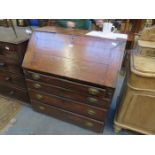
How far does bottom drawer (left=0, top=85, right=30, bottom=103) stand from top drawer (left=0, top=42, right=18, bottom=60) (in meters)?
0.45

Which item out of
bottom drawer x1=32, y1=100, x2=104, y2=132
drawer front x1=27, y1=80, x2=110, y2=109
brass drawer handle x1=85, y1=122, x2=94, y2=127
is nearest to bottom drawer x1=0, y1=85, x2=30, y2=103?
bottom drawer x1=32, y1=100, x2=104, y2=132

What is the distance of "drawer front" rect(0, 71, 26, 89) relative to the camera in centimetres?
160

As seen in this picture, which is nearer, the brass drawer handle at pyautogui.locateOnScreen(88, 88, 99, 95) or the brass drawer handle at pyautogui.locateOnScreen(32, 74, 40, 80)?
the brass drawer handle at pyautogui.locateOnScreen(88, 88, 99, 95)

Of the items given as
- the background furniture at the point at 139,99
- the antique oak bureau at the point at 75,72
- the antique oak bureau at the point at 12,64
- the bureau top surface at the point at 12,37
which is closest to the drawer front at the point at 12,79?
the antique oak bureau at the point at 12,64

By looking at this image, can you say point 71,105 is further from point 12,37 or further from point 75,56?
point 12,37

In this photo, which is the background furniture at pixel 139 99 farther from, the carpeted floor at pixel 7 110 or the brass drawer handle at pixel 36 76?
the carpeted floor at pixel 7 110

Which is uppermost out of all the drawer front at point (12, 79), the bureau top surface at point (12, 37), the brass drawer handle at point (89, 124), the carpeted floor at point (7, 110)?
the bureau top surface at point (12, 37)

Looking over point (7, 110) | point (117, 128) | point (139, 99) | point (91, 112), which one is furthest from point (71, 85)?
point (7, 110)

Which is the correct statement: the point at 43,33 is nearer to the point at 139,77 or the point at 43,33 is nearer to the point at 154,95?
the point at 139,77

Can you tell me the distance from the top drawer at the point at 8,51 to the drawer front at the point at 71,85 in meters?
0.23

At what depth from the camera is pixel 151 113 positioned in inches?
47.8

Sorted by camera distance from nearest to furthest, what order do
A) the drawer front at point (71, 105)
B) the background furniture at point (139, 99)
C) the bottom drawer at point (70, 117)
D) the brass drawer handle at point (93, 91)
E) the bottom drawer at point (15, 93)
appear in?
1. the background furniture at point (139, 99)
2. the brass drawer handle at point (93, 91)
3. the drawer front at point (71, 105)
4. the bottom drawer at point (70, 117)
5. the bottom drawer at point (15, 93)

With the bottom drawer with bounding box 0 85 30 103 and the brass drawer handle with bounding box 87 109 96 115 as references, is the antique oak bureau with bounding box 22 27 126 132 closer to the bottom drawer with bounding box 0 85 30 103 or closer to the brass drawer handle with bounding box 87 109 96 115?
the brass drawer handle with bounding box 87 109 96 115

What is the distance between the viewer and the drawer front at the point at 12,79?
1.60m
